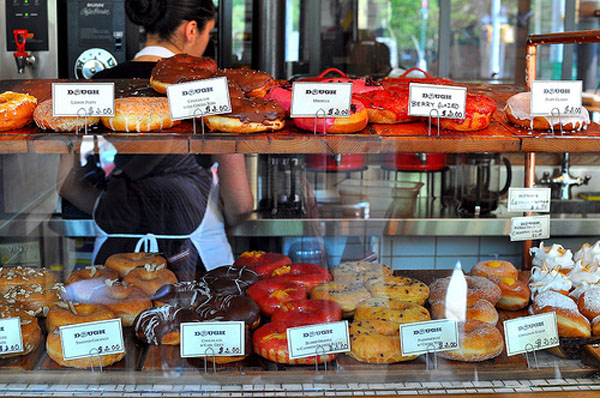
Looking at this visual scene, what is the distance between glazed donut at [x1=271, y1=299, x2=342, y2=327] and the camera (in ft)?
5.05

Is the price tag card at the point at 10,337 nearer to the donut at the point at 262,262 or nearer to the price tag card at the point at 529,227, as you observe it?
the donut at the point at 262,262

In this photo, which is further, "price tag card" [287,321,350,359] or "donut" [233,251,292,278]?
"donut" [233,251,292,278]

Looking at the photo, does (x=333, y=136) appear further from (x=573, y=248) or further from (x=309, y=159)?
(x=573, y=248)

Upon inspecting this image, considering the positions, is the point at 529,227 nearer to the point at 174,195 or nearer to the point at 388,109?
the point at 388,109

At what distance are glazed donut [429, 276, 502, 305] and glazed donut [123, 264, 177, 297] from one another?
2.30ft

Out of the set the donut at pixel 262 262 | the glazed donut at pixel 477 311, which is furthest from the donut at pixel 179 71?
the glazed donut at pixel 477 311

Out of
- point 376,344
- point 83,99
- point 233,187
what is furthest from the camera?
point 233,187

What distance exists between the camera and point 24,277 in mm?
1755

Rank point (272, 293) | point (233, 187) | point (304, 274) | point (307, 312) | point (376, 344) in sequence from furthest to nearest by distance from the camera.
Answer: point (233, 187) < point (304, 274) < point (272, 293) < point (307, 312) < point (376, 344)

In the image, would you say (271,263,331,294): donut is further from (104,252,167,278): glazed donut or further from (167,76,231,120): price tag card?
(167,76,231,120): price tag card

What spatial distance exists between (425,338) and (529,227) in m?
0.49

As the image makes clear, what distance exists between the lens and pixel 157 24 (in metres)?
2.00

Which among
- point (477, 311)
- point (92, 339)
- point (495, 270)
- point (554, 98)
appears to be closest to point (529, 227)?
point (495, 270)

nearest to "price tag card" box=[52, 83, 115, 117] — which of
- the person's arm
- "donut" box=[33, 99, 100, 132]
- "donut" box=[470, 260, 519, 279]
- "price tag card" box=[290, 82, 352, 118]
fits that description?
"donut" box=[33, 99, 100, 132]
